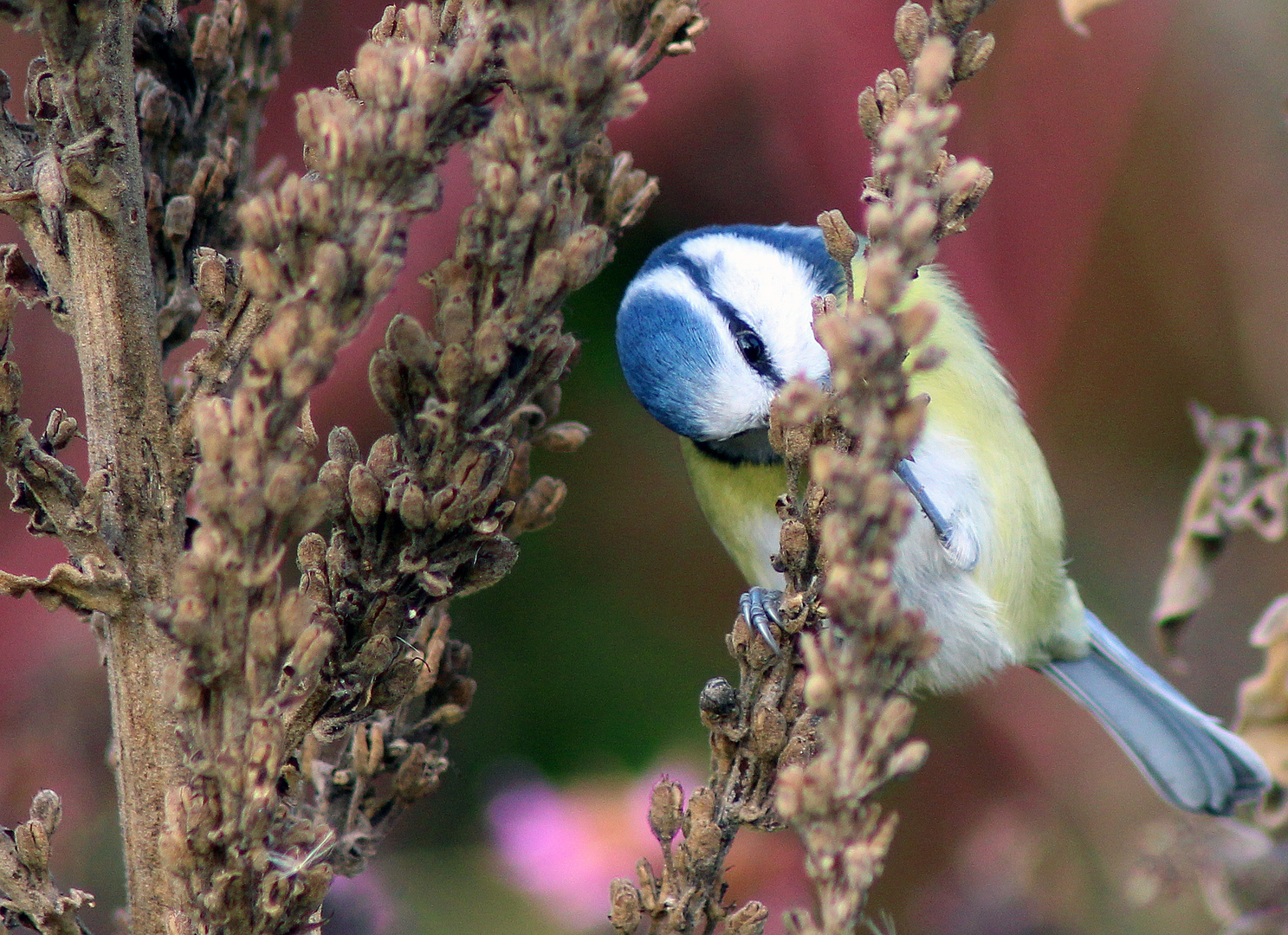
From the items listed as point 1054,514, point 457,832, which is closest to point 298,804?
point 457,832

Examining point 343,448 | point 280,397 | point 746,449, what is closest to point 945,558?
point 746,449

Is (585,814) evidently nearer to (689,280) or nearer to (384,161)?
(689,280)

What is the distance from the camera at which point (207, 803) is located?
575mm

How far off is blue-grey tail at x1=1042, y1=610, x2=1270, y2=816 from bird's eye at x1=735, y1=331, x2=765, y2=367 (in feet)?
2.31

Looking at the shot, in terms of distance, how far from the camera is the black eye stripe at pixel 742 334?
3.92 ft

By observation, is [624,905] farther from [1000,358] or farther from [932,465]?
[1000,358]

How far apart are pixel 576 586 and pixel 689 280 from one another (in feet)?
2.26

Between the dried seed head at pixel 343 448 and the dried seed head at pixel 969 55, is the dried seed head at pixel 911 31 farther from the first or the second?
the dried seed head at pixel 343 448

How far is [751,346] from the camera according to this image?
1225mm

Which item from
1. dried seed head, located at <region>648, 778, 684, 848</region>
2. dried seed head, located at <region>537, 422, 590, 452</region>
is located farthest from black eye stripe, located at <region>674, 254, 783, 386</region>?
dried seed head, located at <region>648, 778, 684, 848</region>

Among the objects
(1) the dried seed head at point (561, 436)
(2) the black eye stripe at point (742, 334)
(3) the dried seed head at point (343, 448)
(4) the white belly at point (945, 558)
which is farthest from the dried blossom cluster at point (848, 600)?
(4) the white belly at point (945, 558)

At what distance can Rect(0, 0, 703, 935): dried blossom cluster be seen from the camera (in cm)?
56

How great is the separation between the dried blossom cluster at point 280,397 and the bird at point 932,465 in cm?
42

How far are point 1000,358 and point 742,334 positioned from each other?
0.64 meters
